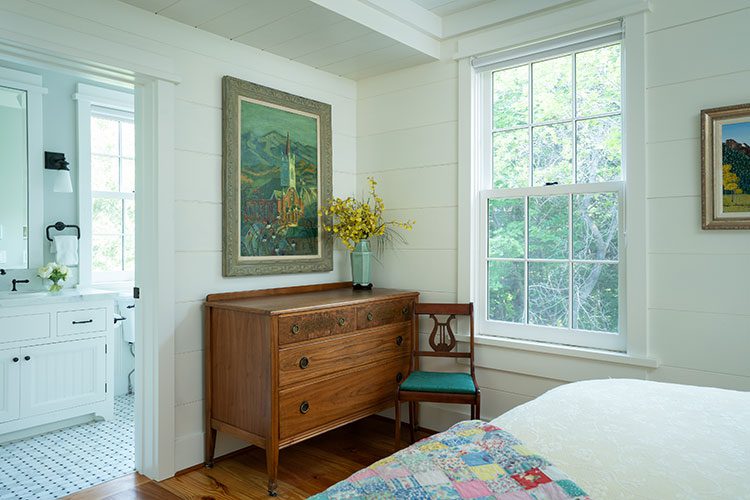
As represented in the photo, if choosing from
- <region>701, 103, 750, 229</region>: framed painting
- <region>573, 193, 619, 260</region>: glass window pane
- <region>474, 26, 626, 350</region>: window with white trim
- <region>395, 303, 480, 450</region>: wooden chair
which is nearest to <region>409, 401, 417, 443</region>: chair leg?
<region>395, 303, 480, 450</region>: wooden chair

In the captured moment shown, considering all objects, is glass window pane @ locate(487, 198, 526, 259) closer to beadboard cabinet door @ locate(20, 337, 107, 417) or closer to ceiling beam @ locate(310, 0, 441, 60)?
ceiling beam @ locate(310, 0, 441, 60)

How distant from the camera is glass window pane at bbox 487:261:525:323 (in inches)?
123

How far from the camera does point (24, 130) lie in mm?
3779

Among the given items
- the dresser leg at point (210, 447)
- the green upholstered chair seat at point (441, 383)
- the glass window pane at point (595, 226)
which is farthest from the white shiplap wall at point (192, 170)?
the glass window pane at point (595, 226)

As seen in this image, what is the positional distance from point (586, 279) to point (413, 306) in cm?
105

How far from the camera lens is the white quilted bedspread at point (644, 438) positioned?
105 cm

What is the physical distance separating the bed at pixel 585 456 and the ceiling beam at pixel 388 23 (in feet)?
7.16

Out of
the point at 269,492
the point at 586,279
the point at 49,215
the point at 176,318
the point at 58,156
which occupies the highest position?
the point at 58,156

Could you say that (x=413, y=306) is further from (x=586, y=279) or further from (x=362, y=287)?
(x=586, y=279)

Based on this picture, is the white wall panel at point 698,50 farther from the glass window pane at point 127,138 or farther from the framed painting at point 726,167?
the glass window pane at point 127,138

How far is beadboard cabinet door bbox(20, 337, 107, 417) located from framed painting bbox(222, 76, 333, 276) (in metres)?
1.48

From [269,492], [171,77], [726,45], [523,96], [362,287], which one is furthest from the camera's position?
[362,287]

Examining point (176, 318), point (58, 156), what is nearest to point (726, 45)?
point (176, 318)

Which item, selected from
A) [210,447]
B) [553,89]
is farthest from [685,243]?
[210,447]
